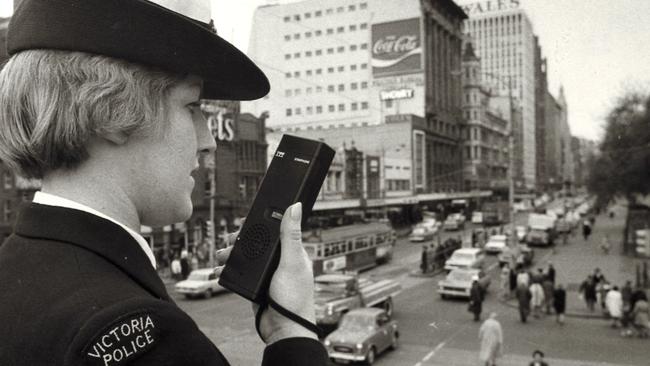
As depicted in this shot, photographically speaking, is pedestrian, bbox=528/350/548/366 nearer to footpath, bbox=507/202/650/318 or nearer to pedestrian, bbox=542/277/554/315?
footpath, bbox=507/202/650/318

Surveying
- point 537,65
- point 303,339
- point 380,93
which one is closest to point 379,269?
point 537,65

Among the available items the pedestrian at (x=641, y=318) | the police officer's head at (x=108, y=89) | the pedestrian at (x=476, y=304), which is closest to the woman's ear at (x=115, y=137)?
the police officer's head at (x=108, y=89)

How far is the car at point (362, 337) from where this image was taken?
5707mm

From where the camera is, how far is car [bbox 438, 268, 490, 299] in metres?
7.92

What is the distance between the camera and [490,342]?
4469 mm

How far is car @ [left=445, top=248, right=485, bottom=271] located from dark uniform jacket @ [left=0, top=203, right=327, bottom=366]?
916 cm

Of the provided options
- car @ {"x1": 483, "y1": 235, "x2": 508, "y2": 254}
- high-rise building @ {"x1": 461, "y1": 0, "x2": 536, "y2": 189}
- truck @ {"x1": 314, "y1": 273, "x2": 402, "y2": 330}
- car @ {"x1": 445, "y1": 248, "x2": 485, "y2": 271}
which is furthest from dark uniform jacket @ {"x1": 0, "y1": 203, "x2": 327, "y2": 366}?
car @ {"x1": 483, "y1": 235, "x2": 508, "y2": 254}

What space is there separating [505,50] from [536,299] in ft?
10.3

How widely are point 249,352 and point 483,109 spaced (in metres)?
4.51

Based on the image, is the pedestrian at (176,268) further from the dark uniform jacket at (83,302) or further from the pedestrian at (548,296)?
the dark uniform jacket at (83,302)

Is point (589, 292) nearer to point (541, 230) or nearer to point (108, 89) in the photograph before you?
point (541, 230)

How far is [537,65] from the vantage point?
634 cm

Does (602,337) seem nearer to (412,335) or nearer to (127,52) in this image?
(412,335)

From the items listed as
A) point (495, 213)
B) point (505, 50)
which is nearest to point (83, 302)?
point (505, 50)
